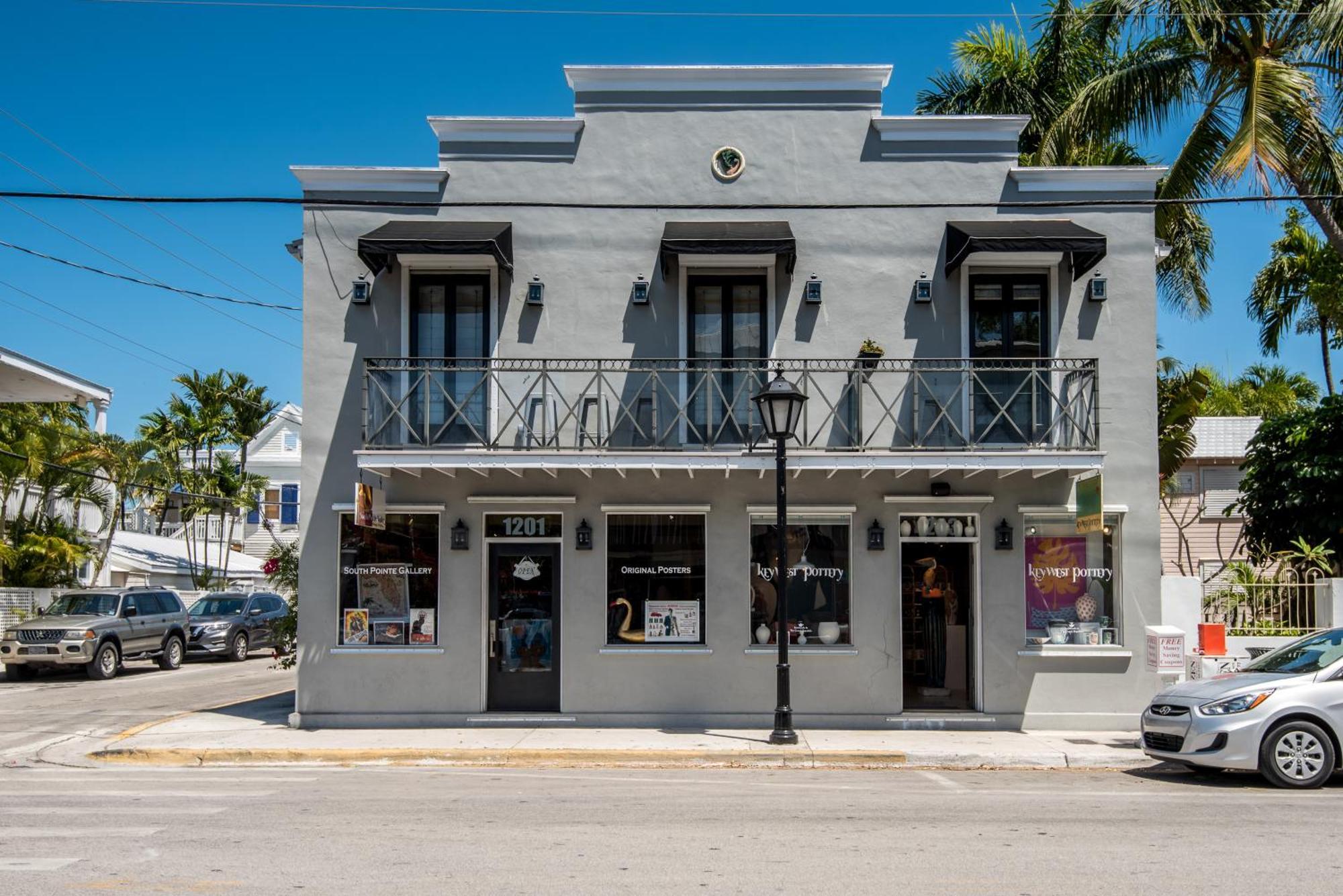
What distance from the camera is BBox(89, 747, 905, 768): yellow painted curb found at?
41.4 ft

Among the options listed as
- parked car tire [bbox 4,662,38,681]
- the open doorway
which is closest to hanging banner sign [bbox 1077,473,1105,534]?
the open doorway

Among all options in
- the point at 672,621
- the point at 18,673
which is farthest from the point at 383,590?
the point at 18,673

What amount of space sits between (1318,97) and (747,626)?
12414 millimetres

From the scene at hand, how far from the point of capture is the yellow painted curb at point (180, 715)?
47.4ft

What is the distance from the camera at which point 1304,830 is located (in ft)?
29.1

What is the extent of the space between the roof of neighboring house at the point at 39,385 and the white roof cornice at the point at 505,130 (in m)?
13.8

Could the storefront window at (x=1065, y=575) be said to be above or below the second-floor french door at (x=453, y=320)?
below

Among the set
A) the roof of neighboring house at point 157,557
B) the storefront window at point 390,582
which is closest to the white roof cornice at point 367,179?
the storefront window at point 390,582

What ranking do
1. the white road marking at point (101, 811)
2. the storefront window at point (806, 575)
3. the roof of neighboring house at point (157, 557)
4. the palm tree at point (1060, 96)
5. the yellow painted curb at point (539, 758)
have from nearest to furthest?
the white road marking at point (101, 811)
the yellow painted curb at point (539, 758)
the storefront window at point (806, 575)
the palm tree at point (1060, 96)
the roof of neighboring house at point (157, 557)

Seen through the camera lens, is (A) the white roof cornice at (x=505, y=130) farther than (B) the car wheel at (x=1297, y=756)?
Yes

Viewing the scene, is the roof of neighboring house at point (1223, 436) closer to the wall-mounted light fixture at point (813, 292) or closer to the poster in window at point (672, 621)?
the wall-mounted light fixture at point (813, 292)

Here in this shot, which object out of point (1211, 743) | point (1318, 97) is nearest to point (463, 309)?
point (1211, 743)

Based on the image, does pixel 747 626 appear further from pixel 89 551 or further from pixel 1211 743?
pixel 89 551

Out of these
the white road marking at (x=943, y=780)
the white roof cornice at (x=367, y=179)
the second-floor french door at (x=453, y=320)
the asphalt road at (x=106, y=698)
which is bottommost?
the asphalt road at (x=106, y=698)
